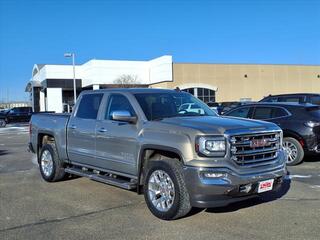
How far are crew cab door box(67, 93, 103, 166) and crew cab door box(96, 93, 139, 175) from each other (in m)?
0.24

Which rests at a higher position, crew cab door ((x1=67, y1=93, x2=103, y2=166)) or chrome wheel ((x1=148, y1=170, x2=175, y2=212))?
crew cab door ((x1=67, y1=93, x2=103, y2=166))

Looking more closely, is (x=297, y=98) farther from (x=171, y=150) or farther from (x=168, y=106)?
(x=171, y=150)

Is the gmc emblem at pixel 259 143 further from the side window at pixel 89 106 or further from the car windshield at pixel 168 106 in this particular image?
the side window at pixel 89 106

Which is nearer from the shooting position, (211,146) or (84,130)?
(211,146)

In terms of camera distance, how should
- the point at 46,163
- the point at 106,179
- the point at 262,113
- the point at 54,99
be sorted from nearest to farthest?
the point at 106,179
the point at 46,163
the point at 262,113
the point at 54,99

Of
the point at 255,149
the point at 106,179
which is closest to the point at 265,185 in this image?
the point at 255,149

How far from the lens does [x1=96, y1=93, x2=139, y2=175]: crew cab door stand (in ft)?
22.8

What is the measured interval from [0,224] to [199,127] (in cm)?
311

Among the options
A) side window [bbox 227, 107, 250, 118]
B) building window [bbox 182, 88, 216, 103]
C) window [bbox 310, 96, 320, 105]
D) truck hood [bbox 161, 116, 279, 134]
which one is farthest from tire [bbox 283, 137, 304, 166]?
building window [bbox 182, 88, 216, 103]

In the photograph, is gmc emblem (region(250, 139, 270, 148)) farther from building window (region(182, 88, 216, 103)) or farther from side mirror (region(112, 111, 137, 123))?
building window (region(182, 88, 216, 103))

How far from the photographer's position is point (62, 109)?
56.6 meters

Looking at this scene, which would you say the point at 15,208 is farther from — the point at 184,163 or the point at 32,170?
the point at 32,170

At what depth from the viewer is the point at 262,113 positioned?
40.2 ft

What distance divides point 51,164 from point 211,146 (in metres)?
4.68
